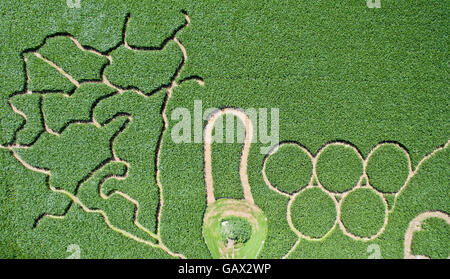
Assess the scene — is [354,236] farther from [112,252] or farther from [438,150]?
[112,252]

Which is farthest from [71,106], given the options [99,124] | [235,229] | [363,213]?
[363,213]

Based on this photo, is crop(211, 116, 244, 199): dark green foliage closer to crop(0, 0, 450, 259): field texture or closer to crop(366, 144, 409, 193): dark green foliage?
crop(0, 0, 450, 259): field texture

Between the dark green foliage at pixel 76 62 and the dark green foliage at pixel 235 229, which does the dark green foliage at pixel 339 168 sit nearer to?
the dark green foliage at pixel 235 229

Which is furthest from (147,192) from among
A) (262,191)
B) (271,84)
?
(271,84)

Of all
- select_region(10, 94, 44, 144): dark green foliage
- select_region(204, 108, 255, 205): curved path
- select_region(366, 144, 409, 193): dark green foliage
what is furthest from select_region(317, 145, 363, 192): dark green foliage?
select_region(10, 94, 44, 144): dark green foliage

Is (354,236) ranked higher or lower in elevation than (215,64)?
lower

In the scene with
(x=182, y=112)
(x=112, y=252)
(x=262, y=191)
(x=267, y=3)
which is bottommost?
(x=112, y=252)

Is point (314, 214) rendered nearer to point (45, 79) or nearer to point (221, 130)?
point (221, 130)

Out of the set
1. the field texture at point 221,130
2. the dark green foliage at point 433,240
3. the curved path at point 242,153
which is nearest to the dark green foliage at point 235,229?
the field texture at point 221,130
